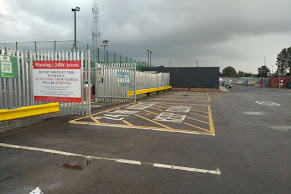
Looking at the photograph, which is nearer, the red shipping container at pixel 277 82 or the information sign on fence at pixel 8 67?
the information sign on fence at pixel 8 67

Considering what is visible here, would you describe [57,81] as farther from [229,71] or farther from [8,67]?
[229,71]

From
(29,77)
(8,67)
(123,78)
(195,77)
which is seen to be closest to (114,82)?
(123,78)

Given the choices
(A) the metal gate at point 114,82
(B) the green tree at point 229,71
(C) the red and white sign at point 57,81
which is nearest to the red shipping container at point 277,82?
(A) the metal gate at point 114,82

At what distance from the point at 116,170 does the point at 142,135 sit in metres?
2.42

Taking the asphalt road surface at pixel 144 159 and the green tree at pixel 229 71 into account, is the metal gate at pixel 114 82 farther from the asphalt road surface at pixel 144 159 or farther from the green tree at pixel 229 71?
the green tree at pixel 229 71

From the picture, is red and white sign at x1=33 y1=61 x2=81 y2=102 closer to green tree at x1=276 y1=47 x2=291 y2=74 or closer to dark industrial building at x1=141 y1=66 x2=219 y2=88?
dark industrial building at x1=141 y1=66 x2=219 y2=88

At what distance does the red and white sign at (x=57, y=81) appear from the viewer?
27.5ft

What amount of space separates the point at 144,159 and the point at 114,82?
10619 mm

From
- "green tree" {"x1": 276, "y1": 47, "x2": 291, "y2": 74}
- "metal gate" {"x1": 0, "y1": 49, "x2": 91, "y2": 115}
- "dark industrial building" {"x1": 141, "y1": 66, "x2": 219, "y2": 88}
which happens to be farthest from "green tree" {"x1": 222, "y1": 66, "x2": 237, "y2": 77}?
"metal gate" {"x1": 0, "y1": 49, "x2": 91, "y2": 115}

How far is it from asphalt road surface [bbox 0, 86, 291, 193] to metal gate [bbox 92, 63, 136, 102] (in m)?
7.38

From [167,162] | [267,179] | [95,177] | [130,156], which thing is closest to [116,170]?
[95,177]

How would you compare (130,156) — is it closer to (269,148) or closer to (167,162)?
(167,162)

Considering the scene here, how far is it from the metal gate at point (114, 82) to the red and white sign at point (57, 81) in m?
5.95

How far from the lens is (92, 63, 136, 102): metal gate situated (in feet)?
47.1
